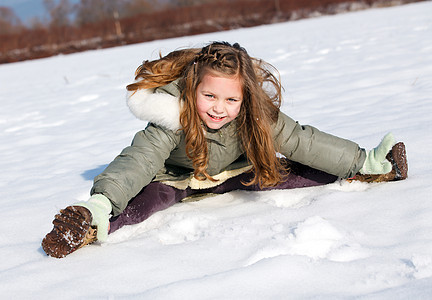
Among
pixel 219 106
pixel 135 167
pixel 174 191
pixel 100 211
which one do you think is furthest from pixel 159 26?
pixel 100 211

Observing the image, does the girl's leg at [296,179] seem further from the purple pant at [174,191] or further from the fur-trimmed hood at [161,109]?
the fur-trimmed hood at [161,109]

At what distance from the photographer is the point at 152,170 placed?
1930 mm

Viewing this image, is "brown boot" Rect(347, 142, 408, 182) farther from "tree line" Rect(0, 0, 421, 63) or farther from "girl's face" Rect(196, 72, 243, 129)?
"tree line" Rect(0, 0, 421, 63)

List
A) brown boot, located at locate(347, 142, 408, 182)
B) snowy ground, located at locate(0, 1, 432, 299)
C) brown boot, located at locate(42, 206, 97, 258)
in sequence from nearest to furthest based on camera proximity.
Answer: snowy ground, located at locate(0, 1, 432, 299)
brown boot, located at locate(42, 206, 97, 258)
brown boot, located at locate(347, 142, 408, 182)

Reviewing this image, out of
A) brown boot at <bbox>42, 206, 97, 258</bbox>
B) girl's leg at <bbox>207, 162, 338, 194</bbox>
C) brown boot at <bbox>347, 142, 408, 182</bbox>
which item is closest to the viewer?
brown boot at <bbox>42, 206, 97, 258</bbox>

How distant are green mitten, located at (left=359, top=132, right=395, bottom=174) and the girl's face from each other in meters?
0.65

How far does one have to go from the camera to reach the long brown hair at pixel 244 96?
197cm

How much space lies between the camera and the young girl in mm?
1941

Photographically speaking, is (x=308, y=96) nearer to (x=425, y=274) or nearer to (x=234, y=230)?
(x=234, y=230)

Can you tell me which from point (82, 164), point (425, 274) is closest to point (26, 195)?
point (82, 164)

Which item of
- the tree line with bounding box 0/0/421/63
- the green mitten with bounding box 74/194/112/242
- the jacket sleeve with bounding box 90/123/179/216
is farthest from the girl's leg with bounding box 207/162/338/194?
the tree line with bounding box 0/0/421/63

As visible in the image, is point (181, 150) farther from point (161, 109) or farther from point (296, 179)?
point (296, 179)

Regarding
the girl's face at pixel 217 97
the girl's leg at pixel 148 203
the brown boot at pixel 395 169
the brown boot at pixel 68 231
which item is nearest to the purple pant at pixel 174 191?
the girl's leg at pixel 148 203

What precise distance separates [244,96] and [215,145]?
250mm
